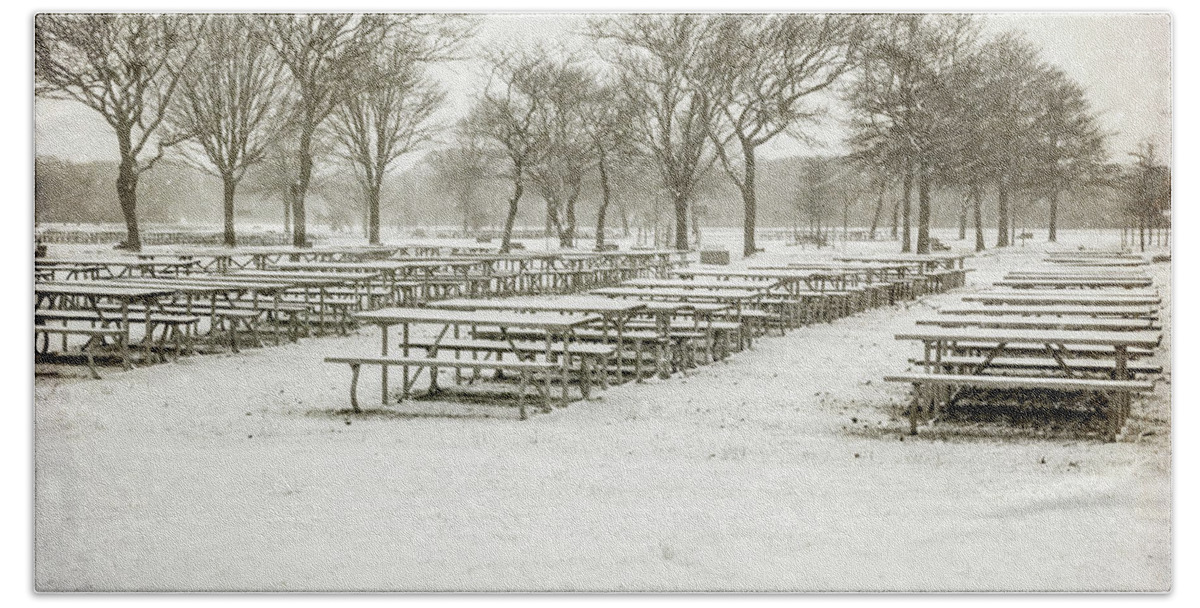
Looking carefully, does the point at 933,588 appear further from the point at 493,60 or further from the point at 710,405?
the point at 493,60

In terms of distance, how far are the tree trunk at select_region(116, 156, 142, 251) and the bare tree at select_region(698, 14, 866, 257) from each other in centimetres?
873

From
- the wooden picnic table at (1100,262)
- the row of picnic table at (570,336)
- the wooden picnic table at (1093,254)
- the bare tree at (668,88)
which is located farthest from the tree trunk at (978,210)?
the wooden picnic table at (1093,254)

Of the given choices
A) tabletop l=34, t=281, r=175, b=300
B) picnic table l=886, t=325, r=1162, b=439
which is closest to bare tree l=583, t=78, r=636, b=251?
tabletop l=34, t=281, r=175, b=300

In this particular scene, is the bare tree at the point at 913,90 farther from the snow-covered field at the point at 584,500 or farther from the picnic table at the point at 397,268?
the picnic table at the point at 397,268

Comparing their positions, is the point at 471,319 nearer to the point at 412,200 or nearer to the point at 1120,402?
the point at 1120,402

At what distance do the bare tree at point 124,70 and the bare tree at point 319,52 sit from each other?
1336mm

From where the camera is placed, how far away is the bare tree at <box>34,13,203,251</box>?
697 centimetres

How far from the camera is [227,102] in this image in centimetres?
1109

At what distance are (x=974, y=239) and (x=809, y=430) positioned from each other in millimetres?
21698

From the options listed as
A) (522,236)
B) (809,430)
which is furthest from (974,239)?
(522,236)

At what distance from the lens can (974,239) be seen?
90.9 ft

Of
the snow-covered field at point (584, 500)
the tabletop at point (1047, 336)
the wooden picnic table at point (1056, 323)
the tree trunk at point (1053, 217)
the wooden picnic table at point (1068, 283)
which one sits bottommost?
the snow-covered field at point (584, 500)

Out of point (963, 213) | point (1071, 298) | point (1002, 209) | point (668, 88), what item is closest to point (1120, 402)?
point (1071, 298)

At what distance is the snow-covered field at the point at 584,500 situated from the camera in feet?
16.9
